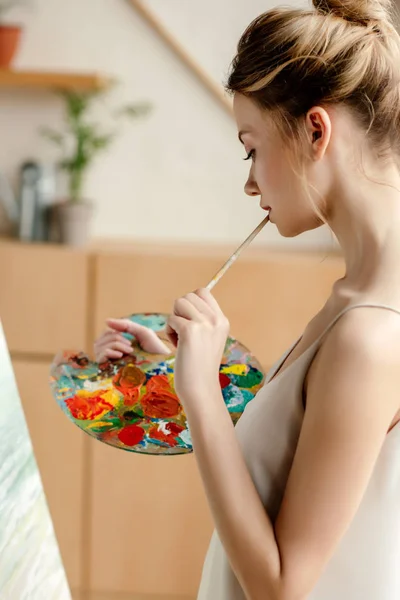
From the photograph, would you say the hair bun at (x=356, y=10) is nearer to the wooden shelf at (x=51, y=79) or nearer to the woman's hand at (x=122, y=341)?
the woman's hand at (x=122, y=341)

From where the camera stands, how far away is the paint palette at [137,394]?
1146 mm

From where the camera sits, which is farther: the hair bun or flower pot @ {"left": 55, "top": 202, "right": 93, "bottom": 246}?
flower pot @ {"left": 55, "top": 202, "right": 93, "bottom": 246}

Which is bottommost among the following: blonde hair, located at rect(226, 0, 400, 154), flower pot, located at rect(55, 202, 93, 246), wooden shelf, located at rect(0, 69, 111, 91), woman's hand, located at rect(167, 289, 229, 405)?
flower pot, located at rect(55, 202, 93, 246)

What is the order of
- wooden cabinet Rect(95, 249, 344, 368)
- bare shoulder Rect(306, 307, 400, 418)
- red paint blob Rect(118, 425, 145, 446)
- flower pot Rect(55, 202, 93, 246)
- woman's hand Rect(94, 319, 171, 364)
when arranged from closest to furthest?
bare shoulder Rect(306, 307, 400, 418) < red paint blob Rect(118, 425, 145, 446) < woman's hand Rect(94, 319, 171, 364) < wooden cabinet Rect(95, 249, 344, 368) < flower pot Rect(55, 202, 93, 246)

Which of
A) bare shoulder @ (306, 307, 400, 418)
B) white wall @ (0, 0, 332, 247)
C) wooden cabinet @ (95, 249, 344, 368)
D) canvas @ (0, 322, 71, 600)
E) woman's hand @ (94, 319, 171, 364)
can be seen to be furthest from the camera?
white wall @ (0, 0, 332, 247)

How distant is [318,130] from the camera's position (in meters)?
0.90

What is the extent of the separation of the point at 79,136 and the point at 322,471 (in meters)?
1.90

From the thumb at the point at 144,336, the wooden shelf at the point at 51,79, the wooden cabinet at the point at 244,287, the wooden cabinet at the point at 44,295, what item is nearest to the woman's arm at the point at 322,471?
the thumb at the point at 144,336

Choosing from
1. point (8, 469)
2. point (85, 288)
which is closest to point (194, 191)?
point (85, 288)

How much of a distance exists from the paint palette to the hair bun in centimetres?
52

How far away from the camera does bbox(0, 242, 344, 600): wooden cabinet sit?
7.88 ft

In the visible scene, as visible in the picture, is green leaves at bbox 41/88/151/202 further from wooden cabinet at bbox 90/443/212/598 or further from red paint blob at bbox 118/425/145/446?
red paint blob at bbox 118/425/145/446

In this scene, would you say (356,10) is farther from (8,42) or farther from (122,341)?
(8,42)

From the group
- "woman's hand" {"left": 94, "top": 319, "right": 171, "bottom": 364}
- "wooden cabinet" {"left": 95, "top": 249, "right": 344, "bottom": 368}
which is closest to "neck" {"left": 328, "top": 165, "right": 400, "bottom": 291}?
"woman's hand" {"left": 94, "top": 319, "right": 171, "bottom": 364}
